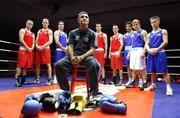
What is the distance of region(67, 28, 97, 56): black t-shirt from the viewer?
116 inches

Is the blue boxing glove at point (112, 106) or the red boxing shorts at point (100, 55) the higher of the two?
the red boxing shorts at point (100, 55)

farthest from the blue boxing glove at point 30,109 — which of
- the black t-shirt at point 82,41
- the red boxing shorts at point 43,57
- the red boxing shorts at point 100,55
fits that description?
the red boxing shorts at point 100,55

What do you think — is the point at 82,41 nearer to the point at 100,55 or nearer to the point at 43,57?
the point at 43,57

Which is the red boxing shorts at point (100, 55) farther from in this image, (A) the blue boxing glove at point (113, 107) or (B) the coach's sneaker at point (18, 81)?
(A) the blue boxing glove at point (113, 107)

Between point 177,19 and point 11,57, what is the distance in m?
7.23

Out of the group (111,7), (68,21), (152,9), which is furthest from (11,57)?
(152,9)

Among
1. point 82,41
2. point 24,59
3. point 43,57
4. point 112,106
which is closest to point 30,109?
point 112,106

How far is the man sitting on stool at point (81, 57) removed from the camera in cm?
275

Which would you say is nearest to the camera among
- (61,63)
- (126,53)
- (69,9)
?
(61,63)

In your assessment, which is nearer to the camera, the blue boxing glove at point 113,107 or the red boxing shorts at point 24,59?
the blue boxing glove at point 113,107

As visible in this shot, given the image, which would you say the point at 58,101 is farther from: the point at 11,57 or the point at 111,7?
the point at 11,57

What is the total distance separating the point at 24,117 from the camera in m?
1.97

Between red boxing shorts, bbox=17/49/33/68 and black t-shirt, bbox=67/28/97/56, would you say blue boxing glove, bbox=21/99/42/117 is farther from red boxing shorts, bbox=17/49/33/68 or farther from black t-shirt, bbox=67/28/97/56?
red boxing shorts, bbox=17/49/33/68

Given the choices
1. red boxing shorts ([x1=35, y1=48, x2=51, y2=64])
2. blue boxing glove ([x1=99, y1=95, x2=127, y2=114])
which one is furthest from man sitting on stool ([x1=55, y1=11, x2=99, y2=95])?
red boxing shorts ([x1=35, y1=48, x2=51, y2=64])
